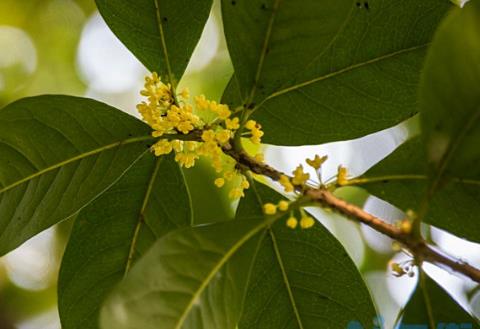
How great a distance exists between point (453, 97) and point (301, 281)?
0.85 m

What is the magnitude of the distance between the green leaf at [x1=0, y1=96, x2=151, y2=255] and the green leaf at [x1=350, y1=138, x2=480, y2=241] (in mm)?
632

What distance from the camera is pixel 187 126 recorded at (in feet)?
5.88

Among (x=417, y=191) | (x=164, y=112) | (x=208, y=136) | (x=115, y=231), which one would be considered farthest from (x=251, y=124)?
(x=115, y=231)

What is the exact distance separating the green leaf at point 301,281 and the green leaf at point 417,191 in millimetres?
281

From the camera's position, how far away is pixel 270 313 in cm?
203

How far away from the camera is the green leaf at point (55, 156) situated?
6.31 feet

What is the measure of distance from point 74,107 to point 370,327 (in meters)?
1.02

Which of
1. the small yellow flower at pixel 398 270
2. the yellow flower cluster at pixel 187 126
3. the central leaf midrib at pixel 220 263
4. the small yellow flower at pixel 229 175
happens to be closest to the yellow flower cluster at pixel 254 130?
the yellow flower cluster at pixel 187 126

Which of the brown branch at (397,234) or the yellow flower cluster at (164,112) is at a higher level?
the yellow flower cluster at (164,112)

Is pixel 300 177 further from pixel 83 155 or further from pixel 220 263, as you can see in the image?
pixel 83 155

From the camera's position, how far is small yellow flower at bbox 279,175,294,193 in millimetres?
1640

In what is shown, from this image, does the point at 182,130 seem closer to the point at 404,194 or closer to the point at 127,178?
the point at 127,178

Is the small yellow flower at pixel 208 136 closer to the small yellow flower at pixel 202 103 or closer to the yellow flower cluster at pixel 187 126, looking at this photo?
the yellow flower cluster at pixel 187 126

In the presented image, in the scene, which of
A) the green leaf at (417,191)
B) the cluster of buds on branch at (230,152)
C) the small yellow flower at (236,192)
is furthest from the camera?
the small yellow flower at (236,192)
